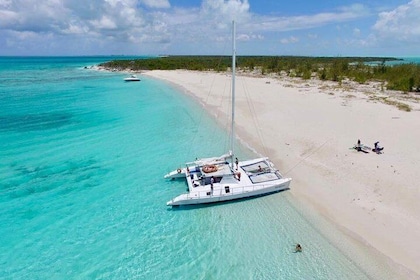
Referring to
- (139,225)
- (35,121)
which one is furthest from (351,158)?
(35,121)

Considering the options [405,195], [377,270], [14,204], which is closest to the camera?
[377,270]

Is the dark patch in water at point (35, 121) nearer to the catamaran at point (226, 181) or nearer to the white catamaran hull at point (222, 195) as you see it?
the catamaran at point (226, 181)

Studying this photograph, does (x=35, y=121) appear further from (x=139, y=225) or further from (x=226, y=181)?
(x=226, y=181)

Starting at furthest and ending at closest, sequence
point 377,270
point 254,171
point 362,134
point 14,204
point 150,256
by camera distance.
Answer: point 362,134 < point 254,171 < point 14,204 < point 150,256 < point 377,270

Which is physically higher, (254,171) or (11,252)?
(254,171)

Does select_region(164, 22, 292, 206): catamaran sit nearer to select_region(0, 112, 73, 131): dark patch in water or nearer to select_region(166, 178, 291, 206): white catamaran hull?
select_region(166, 178, 291, 206): white catamaran hull

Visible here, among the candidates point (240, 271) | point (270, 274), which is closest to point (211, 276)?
point (240, 271)

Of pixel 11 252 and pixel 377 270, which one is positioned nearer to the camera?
→ pixel 377 270

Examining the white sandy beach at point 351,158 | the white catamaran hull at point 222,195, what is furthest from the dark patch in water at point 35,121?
the white catamaran hull at point 222,195

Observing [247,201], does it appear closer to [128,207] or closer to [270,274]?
[270,274]
